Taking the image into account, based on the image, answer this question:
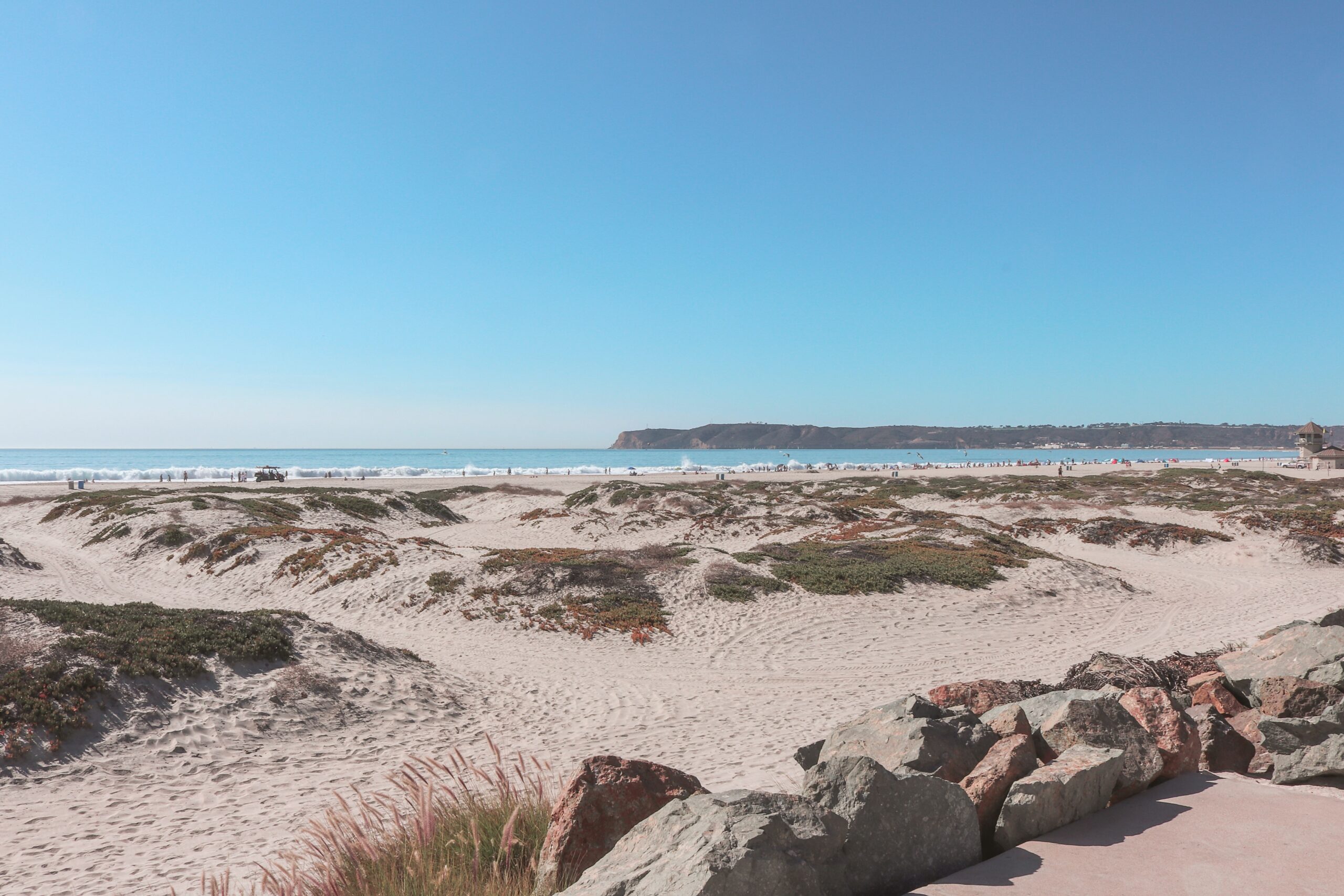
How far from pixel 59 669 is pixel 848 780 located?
11.7m

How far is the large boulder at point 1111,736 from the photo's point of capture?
5047 millimetres

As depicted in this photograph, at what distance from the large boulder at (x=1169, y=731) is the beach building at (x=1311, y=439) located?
10863 cm

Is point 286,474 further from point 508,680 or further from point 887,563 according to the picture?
point 508,680

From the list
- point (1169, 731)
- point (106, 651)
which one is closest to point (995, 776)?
point (1169, 731)

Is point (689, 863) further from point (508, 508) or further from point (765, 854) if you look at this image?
point (508, 508)

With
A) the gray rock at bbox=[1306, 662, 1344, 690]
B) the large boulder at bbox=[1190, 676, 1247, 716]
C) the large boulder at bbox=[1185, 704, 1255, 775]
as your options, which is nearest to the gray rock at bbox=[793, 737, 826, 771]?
the large boulder at bbox=[1185, 704, 1255, 775]

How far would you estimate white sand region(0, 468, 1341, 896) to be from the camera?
25.5 feet

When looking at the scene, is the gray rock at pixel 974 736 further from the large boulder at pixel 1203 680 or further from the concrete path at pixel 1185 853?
the large boulder at pixel 1203 680

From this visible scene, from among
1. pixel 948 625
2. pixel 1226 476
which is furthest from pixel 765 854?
pixel 1226 476

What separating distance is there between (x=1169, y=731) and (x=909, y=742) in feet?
6.59

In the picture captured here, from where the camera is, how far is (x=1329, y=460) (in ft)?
259

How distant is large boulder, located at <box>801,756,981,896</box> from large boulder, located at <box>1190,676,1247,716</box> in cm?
469

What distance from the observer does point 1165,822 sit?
4.52 meters

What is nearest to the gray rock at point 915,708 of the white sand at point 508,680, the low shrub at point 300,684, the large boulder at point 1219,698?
the white sand at point 508,680
